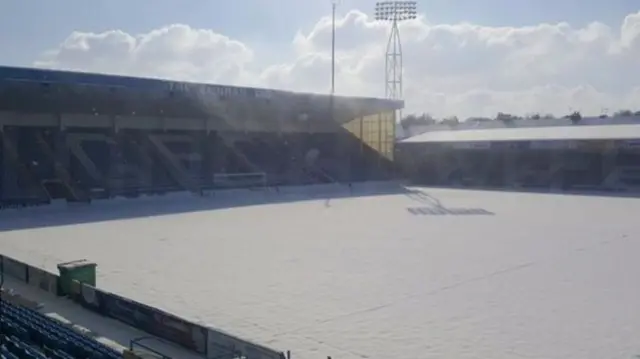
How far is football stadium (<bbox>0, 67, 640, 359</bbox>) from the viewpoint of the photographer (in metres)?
8.77

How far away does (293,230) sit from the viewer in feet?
66.2

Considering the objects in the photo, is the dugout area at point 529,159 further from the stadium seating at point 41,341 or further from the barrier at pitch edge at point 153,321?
the stadium seating at point 41,341

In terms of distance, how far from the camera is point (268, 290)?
11570 millimetres

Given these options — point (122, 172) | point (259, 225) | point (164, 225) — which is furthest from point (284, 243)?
point (122, 172)

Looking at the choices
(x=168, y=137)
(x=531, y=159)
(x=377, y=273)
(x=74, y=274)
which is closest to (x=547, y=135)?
(x=531, y=159)

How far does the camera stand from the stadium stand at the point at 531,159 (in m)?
41.8

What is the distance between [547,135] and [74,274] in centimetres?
4105

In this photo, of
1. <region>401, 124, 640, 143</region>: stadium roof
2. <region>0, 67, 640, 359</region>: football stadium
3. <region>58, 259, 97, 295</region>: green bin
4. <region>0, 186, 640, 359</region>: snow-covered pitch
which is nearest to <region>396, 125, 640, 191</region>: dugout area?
<region>401, 124, 640, 143</region>: stadium roof

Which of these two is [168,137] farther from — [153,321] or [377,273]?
[153,321]

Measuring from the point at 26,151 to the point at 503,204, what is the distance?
2346 cm

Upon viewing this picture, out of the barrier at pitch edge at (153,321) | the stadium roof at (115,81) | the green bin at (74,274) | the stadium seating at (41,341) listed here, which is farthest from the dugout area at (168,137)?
the stadium seating at (41,341)

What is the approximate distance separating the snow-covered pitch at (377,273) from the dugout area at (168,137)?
6.18 meters

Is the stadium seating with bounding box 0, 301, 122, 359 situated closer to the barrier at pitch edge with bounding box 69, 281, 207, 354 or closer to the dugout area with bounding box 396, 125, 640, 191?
Answer: the barrier at pitch edge with bounding box 69, 281, 207, 354

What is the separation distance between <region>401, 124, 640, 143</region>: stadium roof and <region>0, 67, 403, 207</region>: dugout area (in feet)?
19.6
